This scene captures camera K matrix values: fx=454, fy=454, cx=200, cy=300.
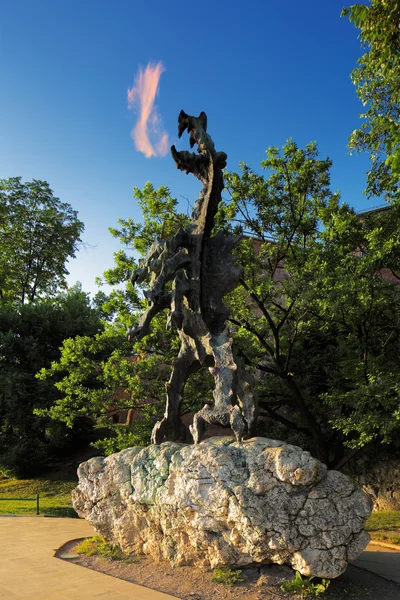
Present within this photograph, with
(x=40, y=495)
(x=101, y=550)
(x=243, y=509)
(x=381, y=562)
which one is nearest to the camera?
(x=243, y=509)

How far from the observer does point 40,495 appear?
18969mm

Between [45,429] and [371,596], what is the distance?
17440mm

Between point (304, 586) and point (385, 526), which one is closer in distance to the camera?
point (304, 586)

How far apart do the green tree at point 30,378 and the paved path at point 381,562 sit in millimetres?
14248

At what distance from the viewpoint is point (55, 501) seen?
17422 mm

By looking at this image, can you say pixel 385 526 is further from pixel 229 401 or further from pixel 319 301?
pixel 229 401

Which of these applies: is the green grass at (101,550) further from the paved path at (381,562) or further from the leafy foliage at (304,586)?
the paved path at (381,562)

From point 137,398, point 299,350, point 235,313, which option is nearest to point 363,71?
point 235,313

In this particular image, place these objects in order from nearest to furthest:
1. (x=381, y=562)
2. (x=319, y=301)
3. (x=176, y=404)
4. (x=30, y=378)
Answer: (x=381, y=562), (x=176, y=404), (x=319, y=301), (x=30, y=378)

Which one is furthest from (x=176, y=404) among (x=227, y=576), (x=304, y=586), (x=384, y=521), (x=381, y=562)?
(x=384, y=521)

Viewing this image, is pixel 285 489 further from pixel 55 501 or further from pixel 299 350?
pixel 55 501

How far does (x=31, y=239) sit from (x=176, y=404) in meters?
20.0

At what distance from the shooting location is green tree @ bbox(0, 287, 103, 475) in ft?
65.9

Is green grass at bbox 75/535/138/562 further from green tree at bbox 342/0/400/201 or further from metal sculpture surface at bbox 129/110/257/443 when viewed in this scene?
green tree at bbox 342/0/400/201
